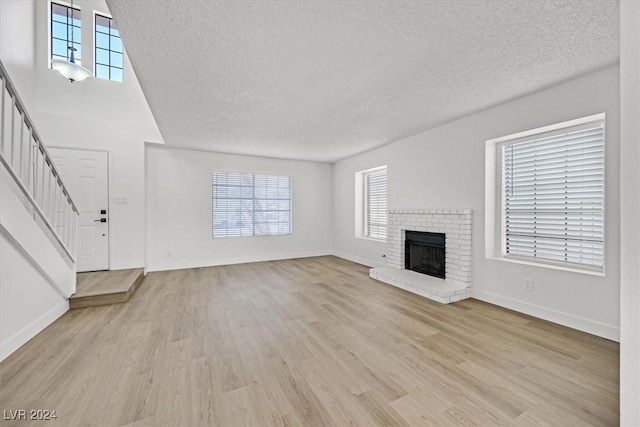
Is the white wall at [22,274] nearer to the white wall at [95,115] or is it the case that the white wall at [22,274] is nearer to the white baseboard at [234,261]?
the white wall at [95,115]

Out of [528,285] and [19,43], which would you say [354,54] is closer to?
[528,285]

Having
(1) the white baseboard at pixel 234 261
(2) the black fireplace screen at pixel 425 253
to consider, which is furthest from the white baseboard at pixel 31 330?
(2) the black fireplace screen at pixel 425 253

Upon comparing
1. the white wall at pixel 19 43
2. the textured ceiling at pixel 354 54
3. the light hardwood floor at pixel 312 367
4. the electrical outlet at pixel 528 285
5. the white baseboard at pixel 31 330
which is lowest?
the light hardwood floor at pixel 312 367

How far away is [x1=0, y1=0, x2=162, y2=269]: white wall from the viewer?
4.07 meters

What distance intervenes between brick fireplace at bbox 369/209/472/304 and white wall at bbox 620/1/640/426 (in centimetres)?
213

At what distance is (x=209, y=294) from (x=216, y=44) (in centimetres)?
313

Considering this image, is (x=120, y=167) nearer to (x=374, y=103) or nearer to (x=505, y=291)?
(x=374, y=103)

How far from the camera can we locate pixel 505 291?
318 cm

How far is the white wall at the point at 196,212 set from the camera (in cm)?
518

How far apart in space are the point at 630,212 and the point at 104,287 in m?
5.09

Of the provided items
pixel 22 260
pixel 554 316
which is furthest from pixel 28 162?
pixel 554 316

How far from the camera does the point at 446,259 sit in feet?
12.7

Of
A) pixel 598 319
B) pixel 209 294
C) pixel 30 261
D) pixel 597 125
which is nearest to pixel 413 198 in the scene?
pixel 597 125

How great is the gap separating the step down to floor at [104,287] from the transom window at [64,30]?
3619 millimetres
